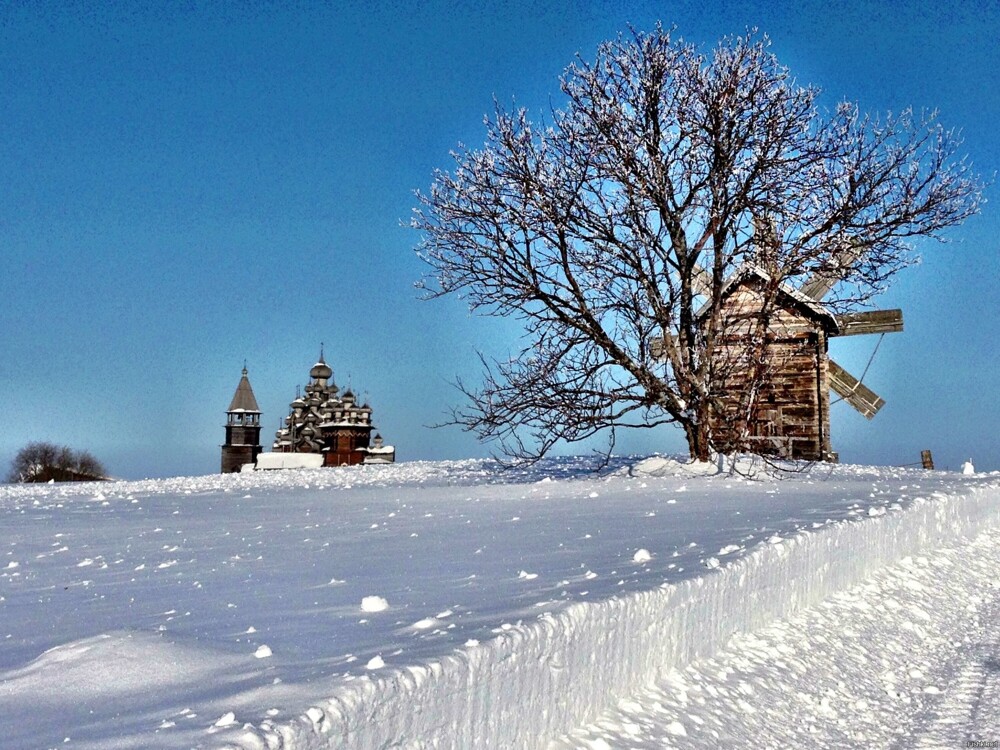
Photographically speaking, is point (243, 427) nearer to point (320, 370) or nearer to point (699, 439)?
point (320, 370)

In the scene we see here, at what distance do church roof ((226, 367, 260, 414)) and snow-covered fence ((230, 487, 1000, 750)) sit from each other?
56530 millimetres

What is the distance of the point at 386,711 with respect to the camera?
2.79 meters

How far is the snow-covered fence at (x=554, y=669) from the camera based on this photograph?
2.72m

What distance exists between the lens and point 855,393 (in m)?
21.7

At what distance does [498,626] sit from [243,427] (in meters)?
58.9

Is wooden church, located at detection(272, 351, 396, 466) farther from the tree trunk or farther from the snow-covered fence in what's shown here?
the snow-covered fence

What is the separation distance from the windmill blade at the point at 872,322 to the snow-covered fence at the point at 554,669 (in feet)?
53.5

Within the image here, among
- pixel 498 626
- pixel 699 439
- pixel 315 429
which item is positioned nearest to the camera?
pixel 498 626

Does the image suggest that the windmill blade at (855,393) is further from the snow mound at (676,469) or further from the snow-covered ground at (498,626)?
the snow-covered ground at (498,626)

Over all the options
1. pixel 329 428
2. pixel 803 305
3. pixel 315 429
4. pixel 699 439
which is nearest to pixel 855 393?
pixel 803 305

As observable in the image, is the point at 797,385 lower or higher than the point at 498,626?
higher

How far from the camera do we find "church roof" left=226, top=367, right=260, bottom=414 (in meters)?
59.4

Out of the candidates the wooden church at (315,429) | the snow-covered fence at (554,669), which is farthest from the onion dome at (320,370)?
the snow-covered fence at (554,669)

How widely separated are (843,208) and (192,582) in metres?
12.6
